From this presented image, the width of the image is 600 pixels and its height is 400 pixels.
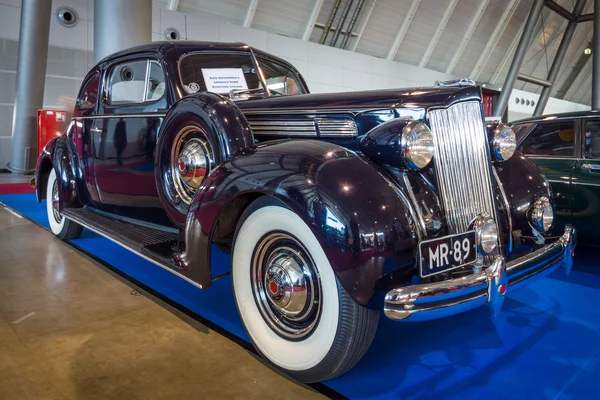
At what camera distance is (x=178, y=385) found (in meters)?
1.82

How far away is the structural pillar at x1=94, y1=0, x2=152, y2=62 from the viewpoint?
7.03 metres

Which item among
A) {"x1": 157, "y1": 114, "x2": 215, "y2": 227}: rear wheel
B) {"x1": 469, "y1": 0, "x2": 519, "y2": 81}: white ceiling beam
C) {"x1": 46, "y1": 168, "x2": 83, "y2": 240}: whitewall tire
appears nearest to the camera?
{"x1": 157, "y1": 114, "x2": 215, "y2": 227}: rear wheel

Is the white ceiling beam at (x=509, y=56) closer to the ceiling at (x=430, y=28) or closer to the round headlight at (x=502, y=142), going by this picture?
the ceiling at (x=430, y=28)

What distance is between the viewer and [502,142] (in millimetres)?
2461

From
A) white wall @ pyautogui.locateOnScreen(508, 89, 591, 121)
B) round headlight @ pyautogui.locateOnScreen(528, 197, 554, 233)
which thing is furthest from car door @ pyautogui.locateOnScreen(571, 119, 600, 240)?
white wall @ pyautogui.locateOnScreen(508, 89, 591, 121)

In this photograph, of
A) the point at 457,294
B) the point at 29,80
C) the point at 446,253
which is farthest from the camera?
the point at 29,80

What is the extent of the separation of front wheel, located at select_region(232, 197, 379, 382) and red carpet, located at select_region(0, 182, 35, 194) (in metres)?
6.78

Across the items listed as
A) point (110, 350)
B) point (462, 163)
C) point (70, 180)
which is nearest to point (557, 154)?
point (462, 163)

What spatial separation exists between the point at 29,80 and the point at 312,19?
7.73 metres

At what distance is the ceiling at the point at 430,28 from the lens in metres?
12.5

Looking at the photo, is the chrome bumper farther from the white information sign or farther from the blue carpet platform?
the white information sign

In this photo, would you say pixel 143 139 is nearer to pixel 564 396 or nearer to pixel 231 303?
pixel 231 303

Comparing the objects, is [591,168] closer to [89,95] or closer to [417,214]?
[417,214]

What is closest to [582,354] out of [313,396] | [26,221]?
[313,396]
